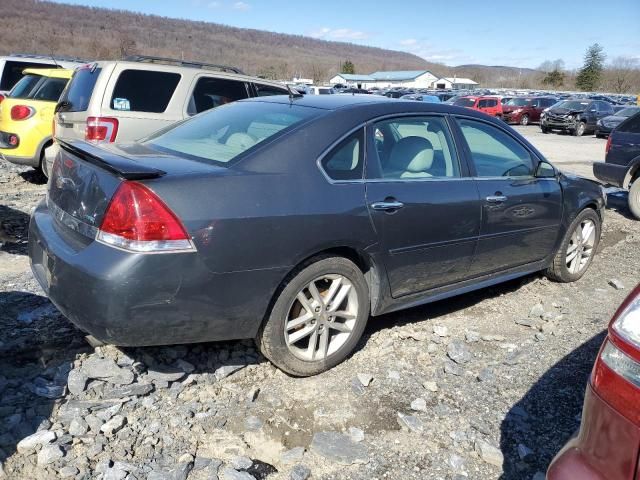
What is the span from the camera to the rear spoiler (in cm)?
269

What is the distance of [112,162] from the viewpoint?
2.85 meters

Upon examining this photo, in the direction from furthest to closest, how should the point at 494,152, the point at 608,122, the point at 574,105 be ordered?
the point at 574,105 → the point at 608,122 → the point at 494,152

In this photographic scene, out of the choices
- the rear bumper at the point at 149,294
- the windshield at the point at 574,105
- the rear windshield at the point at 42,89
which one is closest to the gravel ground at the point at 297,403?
the rear bumper at the point at 149,294

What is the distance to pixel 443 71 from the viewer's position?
6732 inches

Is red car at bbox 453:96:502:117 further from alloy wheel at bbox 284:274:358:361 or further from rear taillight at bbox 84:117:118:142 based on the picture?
alloy wheel at bbox 284:274:358:361

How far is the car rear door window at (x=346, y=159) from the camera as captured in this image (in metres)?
3.27

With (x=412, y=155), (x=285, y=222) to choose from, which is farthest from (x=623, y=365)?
(x=412, y=155)

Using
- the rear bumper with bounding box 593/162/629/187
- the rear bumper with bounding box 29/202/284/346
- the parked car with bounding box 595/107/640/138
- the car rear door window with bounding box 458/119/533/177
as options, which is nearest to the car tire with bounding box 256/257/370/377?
the rear bumper with bounding box 29/202/284/346

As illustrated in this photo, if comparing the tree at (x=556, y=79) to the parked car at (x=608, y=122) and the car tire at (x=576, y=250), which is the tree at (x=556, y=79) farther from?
the car tire at (x=576, y=250)

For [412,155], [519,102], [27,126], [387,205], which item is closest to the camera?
[387,205]

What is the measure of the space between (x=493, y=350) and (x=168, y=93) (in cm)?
520

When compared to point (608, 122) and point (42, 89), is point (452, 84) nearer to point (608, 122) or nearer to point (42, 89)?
point (608, 122)

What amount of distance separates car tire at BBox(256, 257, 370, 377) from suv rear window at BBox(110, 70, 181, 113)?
453cm

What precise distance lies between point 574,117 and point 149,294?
27931mm
